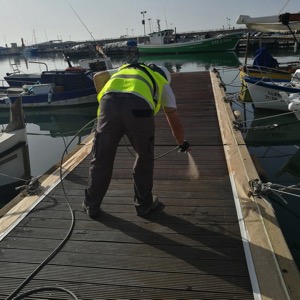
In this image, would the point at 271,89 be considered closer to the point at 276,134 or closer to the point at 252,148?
the point at 276,134

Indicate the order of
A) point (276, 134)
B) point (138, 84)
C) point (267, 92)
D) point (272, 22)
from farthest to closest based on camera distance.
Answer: point (267, 92) < point (276, 134) < point (272, 22) < point (138, 84)

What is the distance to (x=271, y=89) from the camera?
38.3 feet

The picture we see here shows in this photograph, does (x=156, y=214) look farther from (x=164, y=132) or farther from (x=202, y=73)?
(x=202, y=73)

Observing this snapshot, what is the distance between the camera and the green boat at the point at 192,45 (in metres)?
42.9

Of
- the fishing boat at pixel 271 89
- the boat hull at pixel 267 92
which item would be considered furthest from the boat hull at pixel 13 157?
the boat hull at pixel 267 92

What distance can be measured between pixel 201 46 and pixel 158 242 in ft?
145

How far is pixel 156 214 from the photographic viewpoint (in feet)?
A: 11.0

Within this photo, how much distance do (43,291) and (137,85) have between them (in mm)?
1823

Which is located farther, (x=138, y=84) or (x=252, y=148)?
(x=252, y=148)

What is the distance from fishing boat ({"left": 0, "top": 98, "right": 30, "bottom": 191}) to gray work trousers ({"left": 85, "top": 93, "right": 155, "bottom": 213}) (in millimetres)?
4714

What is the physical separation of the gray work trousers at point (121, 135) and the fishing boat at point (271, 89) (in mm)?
9129

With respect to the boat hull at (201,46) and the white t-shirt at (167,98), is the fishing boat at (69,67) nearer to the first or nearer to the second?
the white t-shirt at (167,98)

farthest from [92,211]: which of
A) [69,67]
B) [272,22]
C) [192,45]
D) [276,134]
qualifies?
[192,45]

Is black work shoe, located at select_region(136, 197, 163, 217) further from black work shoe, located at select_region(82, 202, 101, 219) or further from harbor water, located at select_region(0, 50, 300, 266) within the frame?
harbor water, located at select_region(0, 50, 300, 266)
